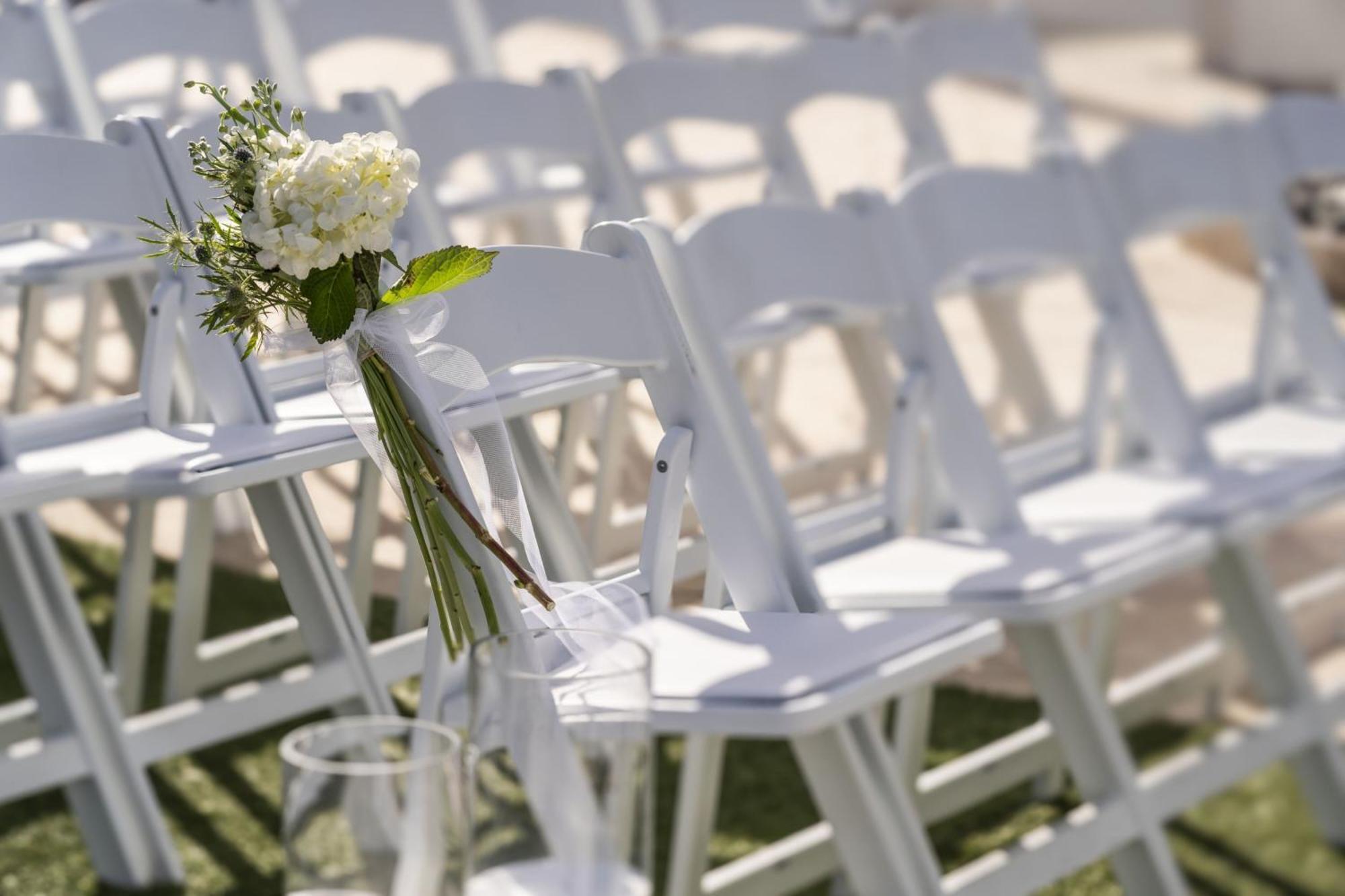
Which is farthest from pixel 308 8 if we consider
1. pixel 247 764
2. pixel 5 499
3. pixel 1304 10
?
pixel 1304 10

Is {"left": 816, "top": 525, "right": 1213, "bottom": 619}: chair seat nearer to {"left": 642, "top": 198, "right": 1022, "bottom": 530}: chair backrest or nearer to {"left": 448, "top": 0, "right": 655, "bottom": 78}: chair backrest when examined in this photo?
{"left": 642, "top": 198, "right": 1022, "bottom": 530}: chair backrest

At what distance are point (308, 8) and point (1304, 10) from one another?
4.63 meters

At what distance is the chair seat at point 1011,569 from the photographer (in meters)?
1.92

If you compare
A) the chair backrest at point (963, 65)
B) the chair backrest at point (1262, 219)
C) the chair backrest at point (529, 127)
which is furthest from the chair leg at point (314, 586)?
the chair backrest at point (963, 65)

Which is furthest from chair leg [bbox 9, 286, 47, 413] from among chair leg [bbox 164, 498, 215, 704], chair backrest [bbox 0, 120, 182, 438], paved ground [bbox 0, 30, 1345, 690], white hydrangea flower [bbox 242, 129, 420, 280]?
white hydrangea flower [bbox 242, 129, 420, 280]

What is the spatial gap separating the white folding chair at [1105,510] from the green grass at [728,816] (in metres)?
0.11

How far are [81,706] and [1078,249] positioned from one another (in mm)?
1581

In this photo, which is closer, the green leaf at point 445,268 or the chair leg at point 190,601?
the green leaf at point 445,268

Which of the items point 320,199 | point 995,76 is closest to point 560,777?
point 320,199

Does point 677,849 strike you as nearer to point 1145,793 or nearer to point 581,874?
point 1145,793

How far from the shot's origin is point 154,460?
5.45ft

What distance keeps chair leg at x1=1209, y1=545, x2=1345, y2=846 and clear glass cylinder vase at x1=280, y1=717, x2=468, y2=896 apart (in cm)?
192

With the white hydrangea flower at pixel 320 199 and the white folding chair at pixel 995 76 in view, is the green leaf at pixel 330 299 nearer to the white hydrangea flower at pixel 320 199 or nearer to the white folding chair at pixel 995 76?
the white hydrangea flower at pixel 320 199

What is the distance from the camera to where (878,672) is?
4.93ft
